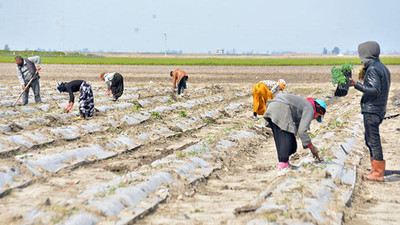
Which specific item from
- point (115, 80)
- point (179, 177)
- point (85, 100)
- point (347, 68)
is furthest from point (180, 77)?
point (179, 177)

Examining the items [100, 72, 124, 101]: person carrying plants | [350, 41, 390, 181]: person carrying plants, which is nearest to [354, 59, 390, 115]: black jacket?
[350, 41, 390, 181]: person carrying plants

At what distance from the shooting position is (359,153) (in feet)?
26.8

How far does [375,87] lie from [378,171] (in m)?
1.08

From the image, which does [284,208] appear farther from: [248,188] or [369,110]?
[369,110]

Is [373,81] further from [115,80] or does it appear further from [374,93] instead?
[115,80]

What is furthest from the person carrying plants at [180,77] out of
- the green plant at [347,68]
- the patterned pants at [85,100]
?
the green plant at [347,68]

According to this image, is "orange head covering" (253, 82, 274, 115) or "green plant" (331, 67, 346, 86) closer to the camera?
"green plant" (331, 67, 346, 86)

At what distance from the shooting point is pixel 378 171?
6.31m

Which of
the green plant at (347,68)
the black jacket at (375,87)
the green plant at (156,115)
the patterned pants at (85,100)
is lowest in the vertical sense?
the green plant at (156,115)

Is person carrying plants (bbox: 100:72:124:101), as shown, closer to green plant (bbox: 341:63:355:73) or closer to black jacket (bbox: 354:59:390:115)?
green plant (bbox: 341:63:355:73)

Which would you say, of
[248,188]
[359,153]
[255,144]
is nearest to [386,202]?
[248,188]

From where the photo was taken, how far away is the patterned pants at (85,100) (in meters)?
11.0

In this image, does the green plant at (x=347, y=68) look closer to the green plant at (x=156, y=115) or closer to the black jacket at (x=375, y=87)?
the black jacket at (x=375, y=87)

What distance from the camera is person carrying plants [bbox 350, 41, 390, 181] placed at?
6.09 m
